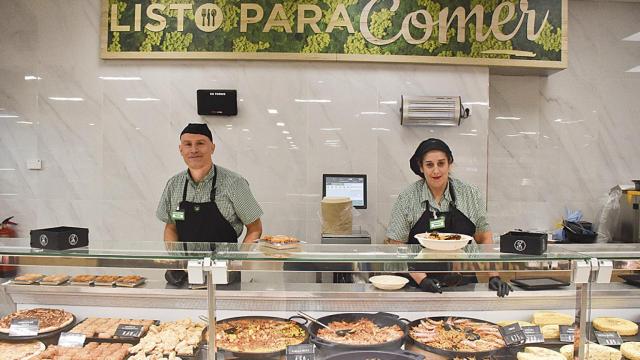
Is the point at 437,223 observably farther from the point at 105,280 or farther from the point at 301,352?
the point at 105,280

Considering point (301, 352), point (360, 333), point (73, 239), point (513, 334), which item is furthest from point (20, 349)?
point (513, 334)

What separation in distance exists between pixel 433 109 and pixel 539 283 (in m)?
2.95

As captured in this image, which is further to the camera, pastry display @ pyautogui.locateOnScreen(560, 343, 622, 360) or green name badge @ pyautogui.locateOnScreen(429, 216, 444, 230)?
A: green name badge @ pyautogui.locateOnScreen(429, 216, 444, 230)

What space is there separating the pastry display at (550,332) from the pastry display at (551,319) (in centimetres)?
5

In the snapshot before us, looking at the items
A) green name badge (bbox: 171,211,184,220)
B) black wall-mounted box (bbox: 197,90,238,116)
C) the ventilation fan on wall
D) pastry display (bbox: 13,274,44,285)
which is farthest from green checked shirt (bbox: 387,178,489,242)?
black wall-mounted box (bbox: 197,90,238,116)

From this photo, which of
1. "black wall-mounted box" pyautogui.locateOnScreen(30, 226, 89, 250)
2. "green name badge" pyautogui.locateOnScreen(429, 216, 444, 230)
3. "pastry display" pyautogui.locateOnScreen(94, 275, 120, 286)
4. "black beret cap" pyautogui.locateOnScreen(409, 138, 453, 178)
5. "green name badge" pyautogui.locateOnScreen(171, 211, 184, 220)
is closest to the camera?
"black wall-mounted box" pyautogui.locateOnScreen(30, 226, 89, 250)

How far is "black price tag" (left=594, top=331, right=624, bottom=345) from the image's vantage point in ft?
7.33

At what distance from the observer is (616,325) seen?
7.68 ft

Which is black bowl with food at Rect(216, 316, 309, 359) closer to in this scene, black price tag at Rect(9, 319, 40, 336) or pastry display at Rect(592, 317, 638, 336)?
black price tag at Rect(9, 319, 40, 336)

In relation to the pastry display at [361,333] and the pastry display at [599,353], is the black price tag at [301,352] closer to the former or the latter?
the pastry display at [361,333]

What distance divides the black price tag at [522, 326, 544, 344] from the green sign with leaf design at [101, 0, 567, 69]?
3614 mm

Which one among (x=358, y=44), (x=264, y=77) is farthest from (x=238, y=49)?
(x=358, y=44)

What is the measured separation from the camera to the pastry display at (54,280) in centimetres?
241

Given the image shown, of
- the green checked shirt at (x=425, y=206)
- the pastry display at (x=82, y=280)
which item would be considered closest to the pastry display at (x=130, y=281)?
the pastry display at (x=82, y=280)
